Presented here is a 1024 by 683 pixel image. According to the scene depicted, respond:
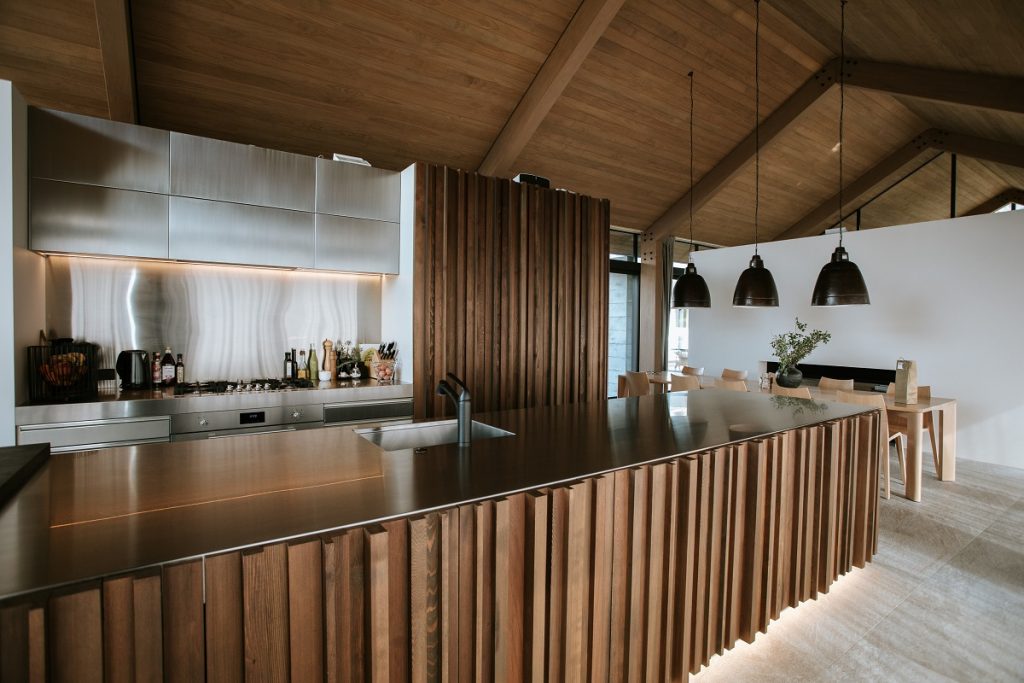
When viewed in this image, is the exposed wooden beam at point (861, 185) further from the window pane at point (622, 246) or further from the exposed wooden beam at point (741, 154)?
the window pane at point (622, 246)

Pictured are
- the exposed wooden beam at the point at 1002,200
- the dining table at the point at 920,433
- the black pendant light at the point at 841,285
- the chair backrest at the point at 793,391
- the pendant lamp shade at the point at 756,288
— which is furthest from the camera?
the exposed wooden beam at the point at 1002,200

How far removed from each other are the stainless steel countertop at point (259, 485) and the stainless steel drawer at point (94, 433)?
150 cm

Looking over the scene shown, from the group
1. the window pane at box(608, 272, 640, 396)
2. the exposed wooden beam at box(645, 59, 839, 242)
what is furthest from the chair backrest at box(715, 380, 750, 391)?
the exposed wooden beam at box(645, 59, 839, 242)

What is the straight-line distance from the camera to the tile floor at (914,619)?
7.09ft

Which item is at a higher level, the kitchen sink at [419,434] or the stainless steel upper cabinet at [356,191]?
the stainless steel upper cabinet at [356,191]

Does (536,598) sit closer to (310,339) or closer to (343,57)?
(310,339)

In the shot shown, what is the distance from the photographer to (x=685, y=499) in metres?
1.85

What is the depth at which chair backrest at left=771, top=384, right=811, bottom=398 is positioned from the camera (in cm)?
485

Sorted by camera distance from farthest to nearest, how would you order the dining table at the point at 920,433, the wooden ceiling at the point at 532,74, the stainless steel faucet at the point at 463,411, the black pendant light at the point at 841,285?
1. the dining table at the point at 920,433
2. the black pendant light at the point at 841,285
3. the wooden ceiling at the point at 532,74
4. the stainless steel faucet at the point at 463,411

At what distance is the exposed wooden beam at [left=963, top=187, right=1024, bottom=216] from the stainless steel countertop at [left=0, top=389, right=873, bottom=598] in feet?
27.6

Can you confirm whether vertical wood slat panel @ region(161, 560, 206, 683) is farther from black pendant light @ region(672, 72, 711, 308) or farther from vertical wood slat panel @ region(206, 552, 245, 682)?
black pendant light @ region(672, 72, 711, 308)

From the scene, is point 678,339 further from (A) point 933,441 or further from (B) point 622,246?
(A) point 933,441

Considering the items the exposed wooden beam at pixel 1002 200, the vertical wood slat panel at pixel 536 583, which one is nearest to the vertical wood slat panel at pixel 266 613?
the vertical wood slat panel at pixel 536 583

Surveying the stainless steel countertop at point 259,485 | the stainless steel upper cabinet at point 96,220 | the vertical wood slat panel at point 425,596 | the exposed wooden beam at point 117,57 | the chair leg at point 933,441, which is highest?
the exposed wooden beam at point 117,57
